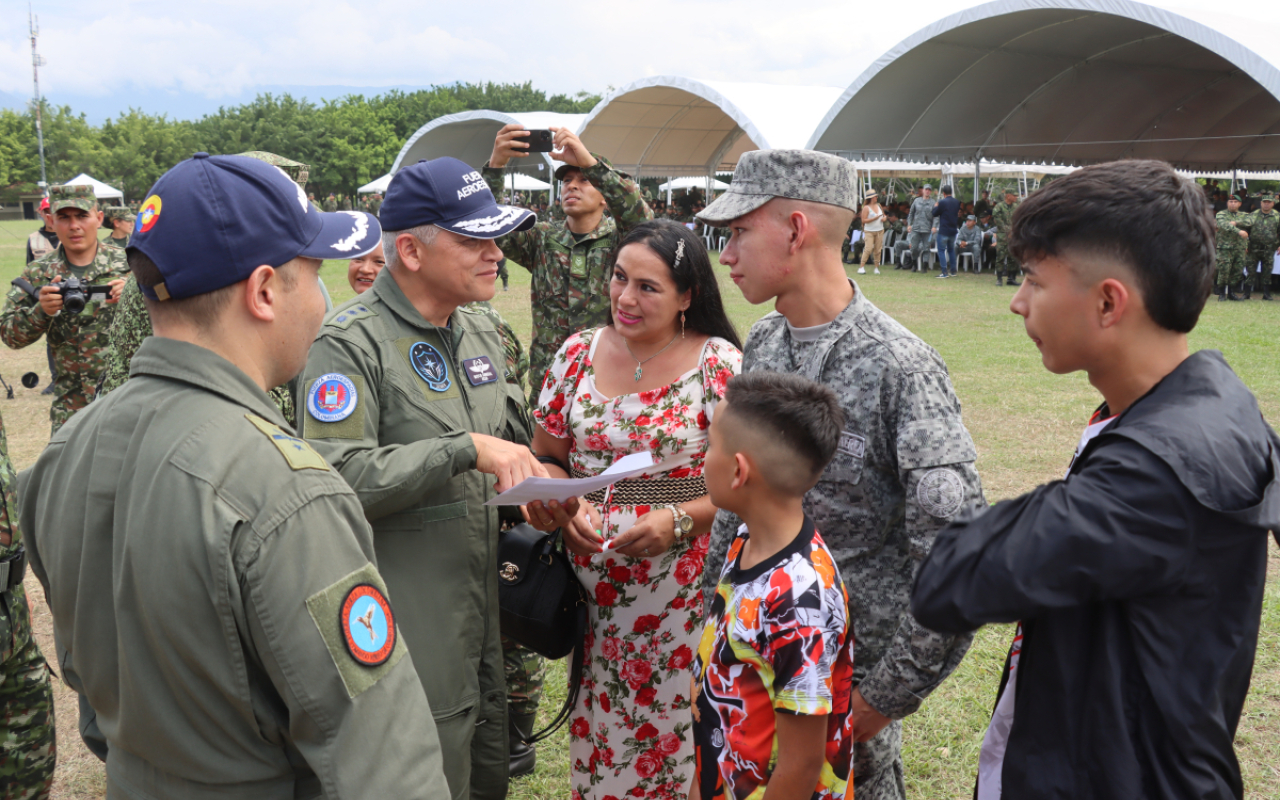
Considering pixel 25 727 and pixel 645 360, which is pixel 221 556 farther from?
pixel 25 727

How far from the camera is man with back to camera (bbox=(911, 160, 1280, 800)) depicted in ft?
4.17

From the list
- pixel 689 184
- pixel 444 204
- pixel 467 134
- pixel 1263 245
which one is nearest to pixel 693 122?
pixel 689 184

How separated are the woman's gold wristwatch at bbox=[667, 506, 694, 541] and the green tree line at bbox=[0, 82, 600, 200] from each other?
229 feet

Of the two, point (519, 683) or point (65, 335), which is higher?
point (65, 335)

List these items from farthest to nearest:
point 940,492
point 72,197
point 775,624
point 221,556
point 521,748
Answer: point 72,197
point 521,748
point 940,492
point 775,624
point 221,556

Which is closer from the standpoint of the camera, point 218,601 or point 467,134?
point 218,601

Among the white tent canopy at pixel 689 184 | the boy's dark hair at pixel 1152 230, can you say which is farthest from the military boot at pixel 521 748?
the white tent canopy at pixel 689 184

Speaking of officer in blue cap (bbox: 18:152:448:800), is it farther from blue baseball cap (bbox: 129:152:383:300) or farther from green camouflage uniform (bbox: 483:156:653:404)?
green camouflage uniform (bbox: 483:156:653:404)

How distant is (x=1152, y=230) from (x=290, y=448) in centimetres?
141

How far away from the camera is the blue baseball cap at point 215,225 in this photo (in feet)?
4.54

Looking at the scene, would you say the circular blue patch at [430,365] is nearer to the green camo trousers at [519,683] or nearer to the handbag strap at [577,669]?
the handbag strap at [577,669]

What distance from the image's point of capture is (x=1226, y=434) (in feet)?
4.27

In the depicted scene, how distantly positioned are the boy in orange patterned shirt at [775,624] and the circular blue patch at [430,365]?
89cm

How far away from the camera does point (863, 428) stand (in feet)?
7.03
